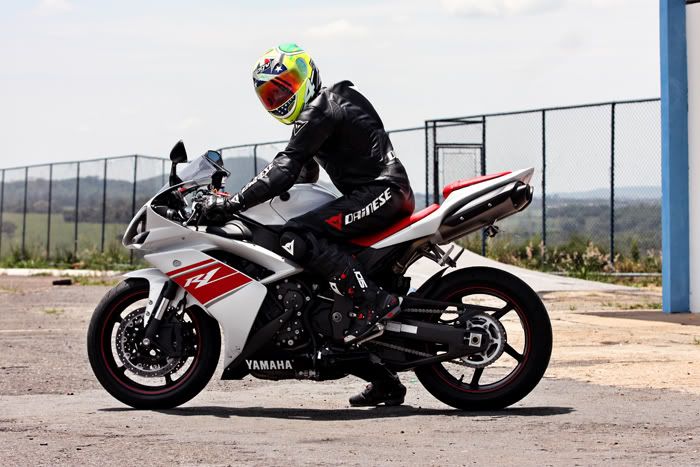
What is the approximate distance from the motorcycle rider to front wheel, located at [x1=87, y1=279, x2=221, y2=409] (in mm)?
681

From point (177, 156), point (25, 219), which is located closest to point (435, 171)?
point (177, 156)

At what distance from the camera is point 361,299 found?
7.84m

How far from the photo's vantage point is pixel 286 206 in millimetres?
Result: 8125

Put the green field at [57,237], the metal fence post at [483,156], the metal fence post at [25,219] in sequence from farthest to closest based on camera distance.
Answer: the metal fence post at [25,219] < the green field at [57,237] < the metal fence post at [483,156]

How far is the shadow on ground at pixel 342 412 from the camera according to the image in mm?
7754

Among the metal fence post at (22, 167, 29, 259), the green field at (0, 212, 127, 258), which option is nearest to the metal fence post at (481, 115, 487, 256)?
the green field at (0, 212, 127, 258)

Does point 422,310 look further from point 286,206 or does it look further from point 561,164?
point 561,164

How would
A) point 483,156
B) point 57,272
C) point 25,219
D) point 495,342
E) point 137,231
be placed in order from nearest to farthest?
1. point 495,342
2. point 137,231
3. point 483,156
4. point 57,272
5. point 25,219

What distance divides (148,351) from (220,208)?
0.96 metres

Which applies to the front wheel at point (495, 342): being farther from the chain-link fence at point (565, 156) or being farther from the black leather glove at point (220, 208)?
the chain-link fence at point (565, 156)

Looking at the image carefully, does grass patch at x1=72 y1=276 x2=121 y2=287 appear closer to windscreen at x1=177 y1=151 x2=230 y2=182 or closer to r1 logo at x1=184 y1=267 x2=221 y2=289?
windscreen at x1=177 y1=151 x2=230 y2=182

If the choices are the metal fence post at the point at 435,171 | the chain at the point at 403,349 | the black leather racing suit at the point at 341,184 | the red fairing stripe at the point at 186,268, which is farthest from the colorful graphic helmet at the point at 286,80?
the metal fence post at the point at 435,171

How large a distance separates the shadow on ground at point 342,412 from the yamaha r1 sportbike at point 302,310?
0.11 meters

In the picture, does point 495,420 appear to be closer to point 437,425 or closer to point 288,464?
point 437,425
